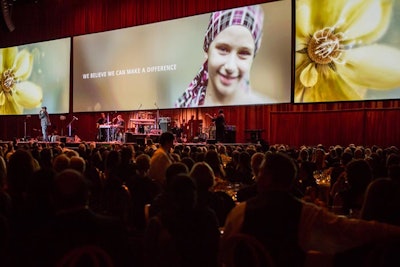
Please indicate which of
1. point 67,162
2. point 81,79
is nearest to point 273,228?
point 67,162

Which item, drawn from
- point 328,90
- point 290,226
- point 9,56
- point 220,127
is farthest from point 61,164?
point 9,56

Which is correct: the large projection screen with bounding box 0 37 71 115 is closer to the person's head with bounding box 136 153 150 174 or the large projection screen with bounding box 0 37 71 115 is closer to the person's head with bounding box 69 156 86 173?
the person's head with bounding box 136 153 150 174

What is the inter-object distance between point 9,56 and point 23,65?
4.29ft

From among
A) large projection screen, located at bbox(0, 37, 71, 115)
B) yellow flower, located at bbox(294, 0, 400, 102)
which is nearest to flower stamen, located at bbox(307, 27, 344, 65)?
yellow flower, located at bbox(294, 0, 400, 102)

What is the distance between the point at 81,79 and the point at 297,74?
10083 millimetres

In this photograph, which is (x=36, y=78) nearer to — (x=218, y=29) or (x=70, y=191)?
(x=218, y=29)

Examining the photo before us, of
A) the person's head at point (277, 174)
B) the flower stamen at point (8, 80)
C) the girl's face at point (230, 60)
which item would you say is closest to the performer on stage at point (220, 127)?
the girl's face at point (230, 60)

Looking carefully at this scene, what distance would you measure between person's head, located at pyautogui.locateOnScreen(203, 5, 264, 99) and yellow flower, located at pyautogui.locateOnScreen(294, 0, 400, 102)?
5.35ft

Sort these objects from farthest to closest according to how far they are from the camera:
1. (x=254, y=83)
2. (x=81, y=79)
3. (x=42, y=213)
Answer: (x=81, y=79) < (x=254, y=83) < (x=42, y=213)

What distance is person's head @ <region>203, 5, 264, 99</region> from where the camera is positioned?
1497 cm

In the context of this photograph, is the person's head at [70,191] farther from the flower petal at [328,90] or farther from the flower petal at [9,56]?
the flower petal at [9,56]

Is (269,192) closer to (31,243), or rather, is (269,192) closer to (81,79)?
(31,243)

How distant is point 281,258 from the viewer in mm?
2381

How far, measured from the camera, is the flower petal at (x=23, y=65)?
21.3 meters
